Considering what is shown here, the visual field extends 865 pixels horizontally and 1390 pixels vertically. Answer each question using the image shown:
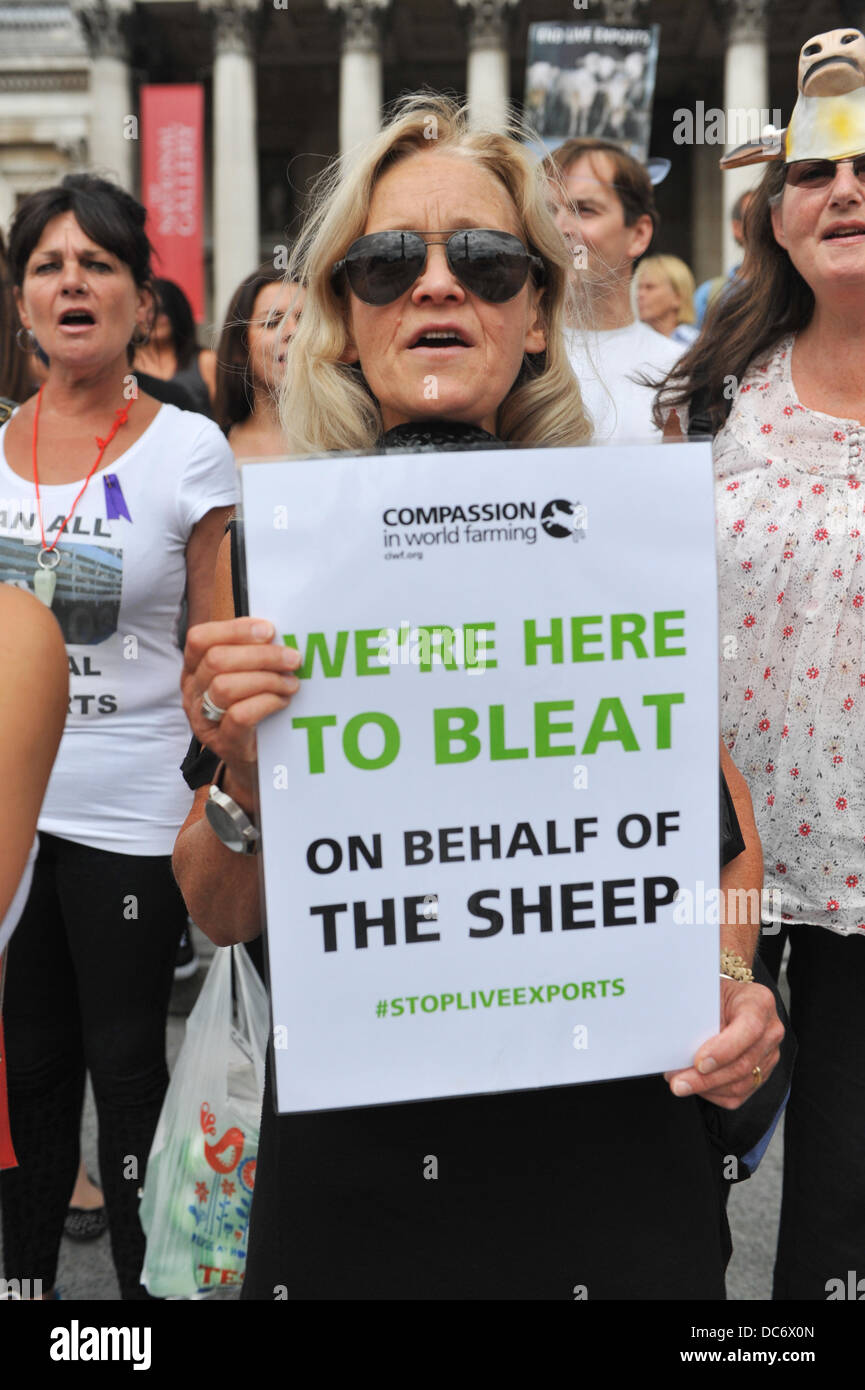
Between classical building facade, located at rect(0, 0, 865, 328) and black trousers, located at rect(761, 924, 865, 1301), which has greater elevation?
classical building facade, located at rect(0, 0, 865, 328)

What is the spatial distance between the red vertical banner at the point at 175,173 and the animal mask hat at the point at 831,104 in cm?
1860

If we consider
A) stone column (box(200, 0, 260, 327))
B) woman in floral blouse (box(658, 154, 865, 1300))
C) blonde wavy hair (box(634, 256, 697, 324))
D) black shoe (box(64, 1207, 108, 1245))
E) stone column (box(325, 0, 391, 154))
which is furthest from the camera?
stone column (box(325, 0, 391, 154))

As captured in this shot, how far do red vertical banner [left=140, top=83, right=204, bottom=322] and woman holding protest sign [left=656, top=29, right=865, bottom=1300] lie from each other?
61.2ft

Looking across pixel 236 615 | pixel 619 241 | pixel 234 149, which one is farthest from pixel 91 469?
pixel 234 149

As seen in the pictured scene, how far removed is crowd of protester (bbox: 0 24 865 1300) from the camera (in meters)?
1.45

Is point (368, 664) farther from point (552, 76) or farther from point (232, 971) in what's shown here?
point (552, 76)

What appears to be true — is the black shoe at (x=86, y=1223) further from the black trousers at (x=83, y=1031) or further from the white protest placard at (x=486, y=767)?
the white protest placard at (x=486, y=767)

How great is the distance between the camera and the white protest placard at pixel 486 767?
126 centimetres

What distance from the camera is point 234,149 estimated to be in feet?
96.5

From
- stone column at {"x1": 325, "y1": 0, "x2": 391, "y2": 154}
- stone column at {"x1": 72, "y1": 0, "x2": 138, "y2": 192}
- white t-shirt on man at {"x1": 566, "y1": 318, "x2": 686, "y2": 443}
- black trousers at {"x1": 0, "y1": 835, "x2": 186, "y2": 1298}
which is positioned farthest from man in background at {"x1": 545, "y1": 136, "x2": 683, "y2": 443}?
stone column at {"x1": 72, "y1": 0, "x2": 138, "y2": 192}

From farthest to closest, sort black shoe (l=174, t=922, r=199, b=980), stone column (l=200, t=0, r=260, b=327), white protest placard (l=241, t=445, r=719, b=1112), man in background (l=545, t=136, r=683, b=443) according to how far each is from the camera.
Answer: stone column (l=200, t=0, r=260, b=327), black shoe (l=174, t=922, r=199, b=980), man in background (l=545, t=136, r=683, b=443), white protest placard (l=241, t=445, r=719, b=1112)

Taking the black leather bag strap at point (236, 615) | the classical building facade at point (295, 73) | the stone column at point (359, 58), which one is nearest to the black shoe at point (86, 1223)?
the black leather bag strap at point (236, 615)

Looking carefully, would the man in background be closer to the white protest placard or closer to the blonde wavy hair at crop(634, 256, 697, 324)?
the white protest placard

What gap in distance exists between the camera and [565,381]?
162cm
